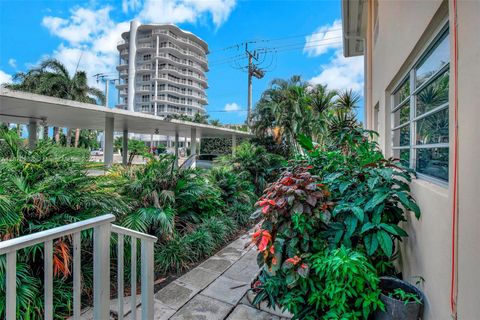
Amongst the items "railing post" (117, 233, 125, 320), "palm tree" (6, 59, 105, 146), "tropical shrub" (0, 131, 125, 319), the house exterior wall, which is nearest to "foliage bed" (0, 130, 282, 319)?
"tropical shrub" (0, 131, 125, 319)

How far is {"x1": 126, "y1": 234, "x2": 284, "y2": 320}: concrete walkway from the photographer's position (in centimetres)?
254

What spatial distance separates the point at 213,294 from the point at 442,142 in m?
2.60

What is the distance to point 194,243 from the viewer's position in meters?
3.97

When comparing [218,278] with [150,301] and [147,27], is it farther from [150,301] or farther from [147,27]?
[147,27]

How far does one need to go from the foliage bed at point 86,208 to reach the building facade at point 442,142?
287cm

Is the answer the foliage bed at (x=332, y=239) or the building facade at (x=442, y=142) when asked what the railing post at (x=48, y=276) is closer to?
the foliage bed at (x=332, y=239)

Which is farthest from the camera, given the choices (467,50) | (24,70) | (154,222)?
(24,70)

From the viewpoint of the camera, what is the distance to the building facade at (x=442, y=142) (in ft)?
4.13

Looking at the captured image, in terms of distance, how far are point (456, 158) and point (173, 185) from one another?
3859 millimetres

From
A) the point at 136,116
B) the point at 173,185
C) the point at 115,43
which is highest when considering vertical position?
the point at 115,43

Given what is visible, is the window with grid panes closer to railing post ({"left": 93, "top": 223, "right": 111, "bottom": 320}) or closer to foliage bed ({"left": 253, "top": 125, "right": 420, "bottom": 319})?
foliage bed ({"left": 253, "top": 125, "right": 420, "bottom": 319})

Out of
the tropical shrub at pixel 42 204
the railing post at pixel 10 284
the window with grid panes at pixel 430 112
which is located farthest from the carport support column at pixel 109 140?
the window with grid panes at pixel 430 112

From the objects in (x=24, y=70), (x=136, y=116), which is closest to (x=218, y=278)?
(x=136, y=116)

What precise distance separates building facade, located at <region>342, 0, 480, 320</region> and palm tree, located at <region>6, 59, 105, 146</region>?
62.2 feet
